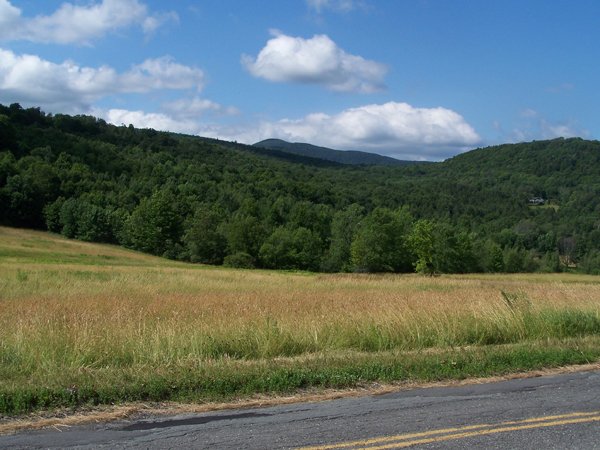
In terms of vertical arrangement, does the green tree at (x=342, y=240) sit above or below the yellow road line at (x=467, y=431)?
below

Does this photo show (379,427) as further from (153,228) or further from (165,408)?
(153,228)

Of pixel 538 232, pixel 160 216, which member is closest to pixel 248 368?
pixel 160 216

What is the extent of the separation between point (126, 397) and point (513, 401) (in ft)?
15.9

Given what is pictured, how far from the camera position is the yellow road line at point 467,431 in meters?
5.45

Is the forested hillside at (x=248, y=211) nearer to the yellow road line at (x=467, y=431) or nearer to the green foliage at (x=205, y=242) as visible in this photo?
the green foliage at (x=205, y=242)

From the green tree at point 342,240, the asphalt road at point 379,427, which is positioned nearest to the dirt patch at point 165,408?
the asphalt road at point 379,427

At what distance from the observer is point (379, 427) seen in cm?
599

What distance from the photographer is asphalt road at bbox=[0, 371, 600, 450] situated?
552 cm

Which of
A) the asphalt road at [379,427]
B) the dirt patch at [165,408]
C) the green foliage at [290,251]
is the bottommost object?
the green foliage at [290,251]

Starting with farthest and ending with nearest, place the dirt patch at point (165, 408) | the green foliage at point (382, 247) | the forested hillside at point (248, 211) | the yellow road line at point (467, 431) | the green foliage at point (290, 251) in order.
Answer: the green foliage at point (290, 251)
the forested hillside at point (248, 211)
the green foliage at point (382, 247)
the dirt patch at point (165, 408)
the yellow road line at point (467, 431)

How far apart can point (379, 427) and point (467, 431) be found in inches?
36.2

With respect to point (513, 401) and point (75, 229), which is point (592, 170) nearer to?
point (75, 229)

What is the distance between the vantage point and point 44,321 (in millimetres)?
9656

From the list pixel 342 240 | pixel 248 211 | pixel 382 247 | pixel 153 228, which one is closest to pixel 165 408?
pixel 382 247
